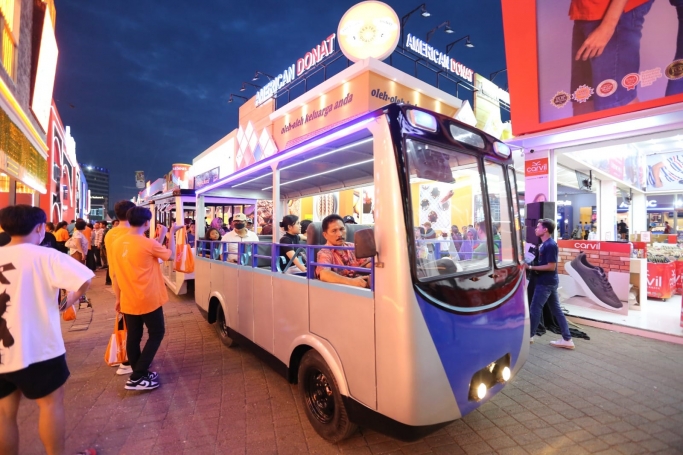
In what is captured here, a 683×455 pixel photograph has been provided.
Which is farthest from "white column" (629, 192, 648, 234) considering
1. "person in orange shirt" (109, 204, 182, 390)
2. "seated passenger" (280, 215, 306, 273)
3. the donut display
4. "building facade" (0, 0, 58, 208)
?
"building facade" (0, 0, 58, 208)

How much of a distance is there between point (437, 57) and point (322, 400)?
648 inches

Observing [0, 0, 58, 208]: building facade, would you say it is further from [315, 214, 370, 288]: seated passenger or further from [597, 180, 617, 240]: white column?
[597, 180, 617, 240]: white column

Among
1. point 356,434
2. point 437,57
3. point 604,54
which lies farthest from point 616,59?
point 437,57

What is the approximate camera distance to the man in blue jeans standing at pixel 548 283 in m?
4.90

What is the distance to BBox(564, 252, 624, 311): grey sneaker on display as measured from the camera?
21.8 ft

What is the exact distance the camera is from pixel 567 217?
19.3 m

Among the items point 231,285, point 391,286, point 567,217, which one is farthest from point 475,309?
point 567,217

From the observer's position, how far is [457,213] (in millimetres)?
3381

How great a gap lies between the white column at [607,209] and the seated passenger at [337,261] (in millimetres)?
12220

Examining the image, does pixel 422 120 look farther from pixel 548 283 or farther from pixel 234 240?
pixel 548 283

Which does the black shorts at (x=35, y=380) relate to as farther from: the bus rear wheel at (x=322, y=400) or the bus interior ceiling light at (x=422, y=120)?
the bus interior ceiling light at (x=422, y=120)

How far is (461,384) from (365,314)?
819mm

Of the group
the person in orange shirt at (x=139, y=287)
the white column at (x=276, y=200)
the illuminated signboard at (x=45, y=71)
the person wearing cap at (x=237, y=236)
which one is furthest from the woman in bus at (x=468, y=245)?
the illuminated signboard at (x=45, y=71)

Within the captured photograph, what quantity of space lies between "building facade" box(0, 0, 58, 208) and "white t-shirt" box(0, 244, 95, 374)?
5831 mm
